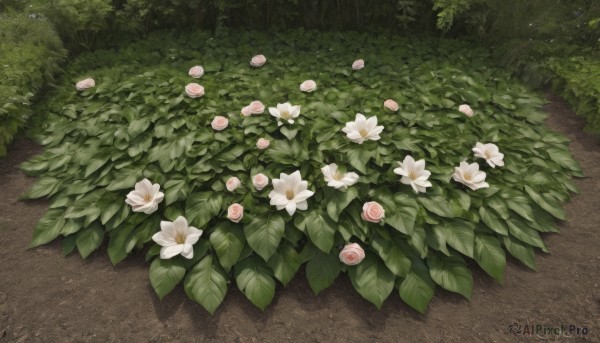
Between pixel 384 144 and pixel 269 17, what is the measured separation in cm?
385

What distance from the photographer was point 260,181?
9.08ft

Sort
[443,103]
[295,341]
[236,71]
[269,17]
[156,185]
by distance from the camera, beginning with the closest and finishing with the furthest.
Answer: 1. [295,341]
2. [156,185]
3. [443,103]
4. [236,71]
5. [269,17]

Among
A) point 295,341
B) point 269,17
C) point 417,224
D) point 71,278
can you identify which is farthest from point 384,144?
point 269,17

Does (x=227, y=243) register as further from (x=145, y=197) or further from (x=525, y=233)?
(x=525, y=233)

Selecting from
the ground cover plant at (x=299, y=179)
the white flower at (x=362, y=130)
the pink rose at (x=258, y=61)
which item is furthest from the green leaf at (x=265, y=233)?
the pink rose at (x=258, y=61)

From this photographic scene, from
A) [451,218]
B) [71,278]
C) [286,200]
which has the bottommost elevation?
[71,278]

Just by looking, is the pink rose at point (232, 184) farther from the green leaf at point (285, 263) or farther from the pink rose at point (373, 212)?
the pink rose at point (373, 212)

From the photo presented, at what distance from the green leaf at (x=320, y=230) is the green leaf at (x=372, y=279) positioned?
260mm

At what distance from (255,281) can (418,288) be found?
43.5 inches

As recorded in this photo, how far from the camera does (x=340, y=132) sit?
3.31 meters

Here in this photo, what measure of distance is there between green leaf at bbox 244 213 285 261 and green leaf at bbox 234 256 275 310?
129 millimetres

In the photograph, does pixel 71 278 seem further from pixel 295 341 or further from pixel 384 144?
pixel 384 144

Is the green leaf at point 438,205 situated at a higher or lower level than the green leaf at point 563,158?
higher

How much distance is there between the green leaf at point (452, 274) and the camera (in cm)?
263
